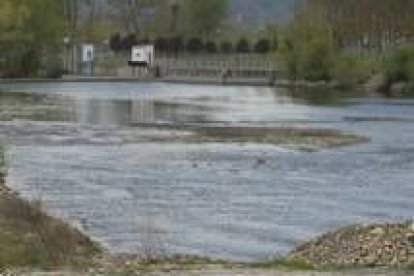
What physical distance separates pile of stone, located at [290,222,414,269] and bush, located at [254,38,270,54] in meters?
153

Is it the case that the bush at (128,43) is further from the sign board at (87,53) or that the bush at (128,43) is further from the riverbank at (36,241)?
the riverbank at (36,241)

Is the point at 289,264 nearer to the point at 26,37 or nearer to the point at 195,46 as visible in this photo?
the point at 26,37

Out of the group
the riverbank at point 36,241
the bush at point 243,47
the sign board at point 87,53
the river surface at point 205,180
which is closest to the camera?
the riverbank at point 36,241

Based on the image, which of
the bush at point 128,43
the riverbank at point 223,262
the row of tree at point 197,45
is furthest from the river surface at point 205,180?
the bush at point 128,43

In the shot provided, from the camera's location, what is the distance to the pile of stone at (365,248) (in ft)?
59.1

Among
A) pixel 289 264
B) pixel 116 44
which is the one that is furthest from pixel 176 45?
pixel 289 264

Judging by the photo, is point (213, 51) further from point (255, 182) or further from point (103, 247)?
point (103, 247)

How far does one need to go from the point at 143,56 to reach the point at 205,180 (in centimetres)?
13156

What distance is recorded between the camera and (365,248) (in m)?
18.8

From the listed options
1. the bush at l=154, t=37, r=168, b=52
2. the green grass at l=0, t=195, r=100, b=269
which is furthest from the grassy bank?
the bush at l=154, t=37, r=168, b=52

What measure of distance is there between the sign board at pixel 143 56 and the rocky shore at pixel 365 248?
147735mm

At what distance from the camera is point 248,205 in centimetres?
3238

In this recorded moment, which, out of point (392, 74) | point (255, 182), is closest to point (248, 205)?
point (255, 182)

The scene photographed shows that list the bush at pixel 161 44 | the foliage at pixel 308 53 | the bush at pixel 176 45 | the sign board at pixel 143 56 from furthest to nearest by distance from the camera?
the bush at pixel 161 44 → the bush at pixel 176 45 → the sign board at pixel 143 56 → the foliage at pixel 308 53
